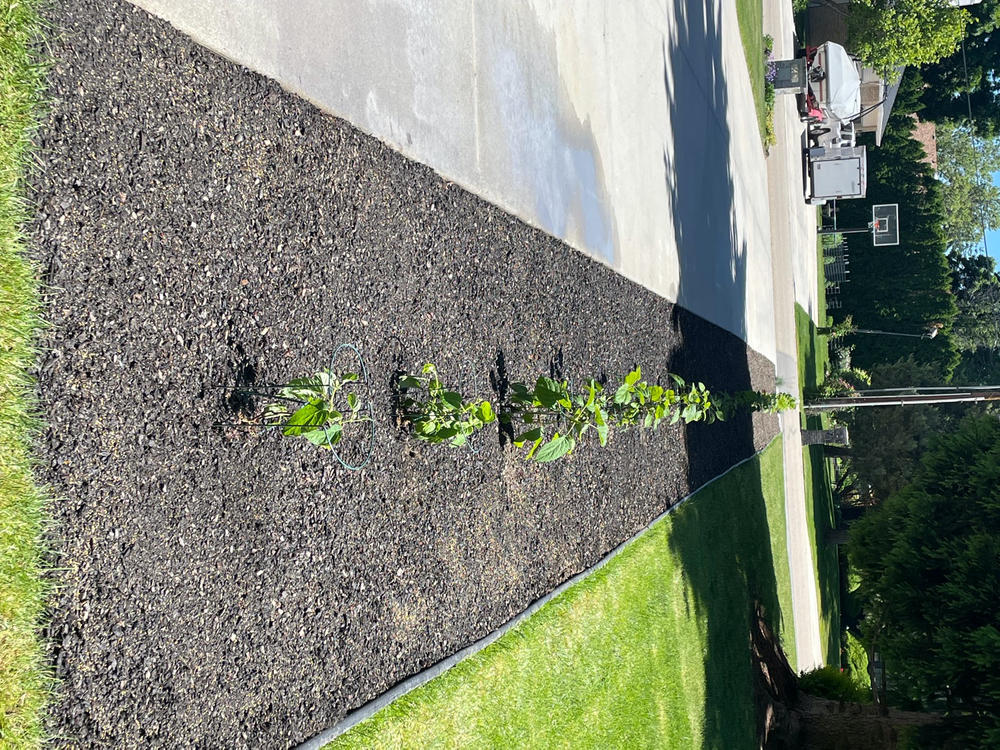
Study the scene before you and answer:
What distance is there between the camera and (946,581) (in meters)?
9.25

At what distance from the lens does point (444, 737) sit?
4.74 metres

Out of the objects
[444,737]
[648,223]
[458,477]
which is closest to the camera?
[444,737]

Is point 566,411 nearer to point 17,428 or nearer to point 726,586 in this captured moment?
point 17,428

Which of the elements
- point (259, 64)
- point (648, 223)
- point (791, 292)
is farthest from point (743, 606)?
point (791, 292)

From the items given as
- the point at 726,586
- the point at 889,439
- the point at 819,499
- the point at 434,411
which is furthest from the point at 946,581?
the point at 819,499

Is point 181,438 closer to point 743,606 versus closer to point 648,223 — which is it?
point 648,223

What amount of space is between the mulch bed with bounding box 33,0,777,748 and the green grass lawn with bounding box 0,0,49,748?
0.09m

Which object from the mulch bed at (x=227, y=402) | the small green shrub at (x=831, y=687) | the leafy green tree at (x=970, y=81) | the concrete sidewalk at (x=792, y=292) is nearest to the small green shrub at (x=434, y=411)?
the mulch bed at (x=227, y=402)

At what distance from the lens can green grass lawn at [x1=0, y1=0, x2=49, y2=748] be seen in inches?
107

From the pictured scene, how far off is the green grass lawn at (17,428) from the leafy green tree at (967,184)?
173 feet

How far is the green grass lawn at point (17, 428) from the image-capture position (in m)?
2.73

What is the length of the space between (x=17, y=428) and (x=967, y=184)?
184 ft

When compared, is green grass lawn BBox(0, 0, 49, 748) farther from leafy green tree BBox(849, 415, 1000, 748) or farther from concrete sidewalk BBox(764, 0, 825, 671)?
concrete sidewalk BBox(764, 0, 825, 671)

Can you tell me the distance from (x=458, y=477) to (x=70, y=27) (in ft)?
10.7
